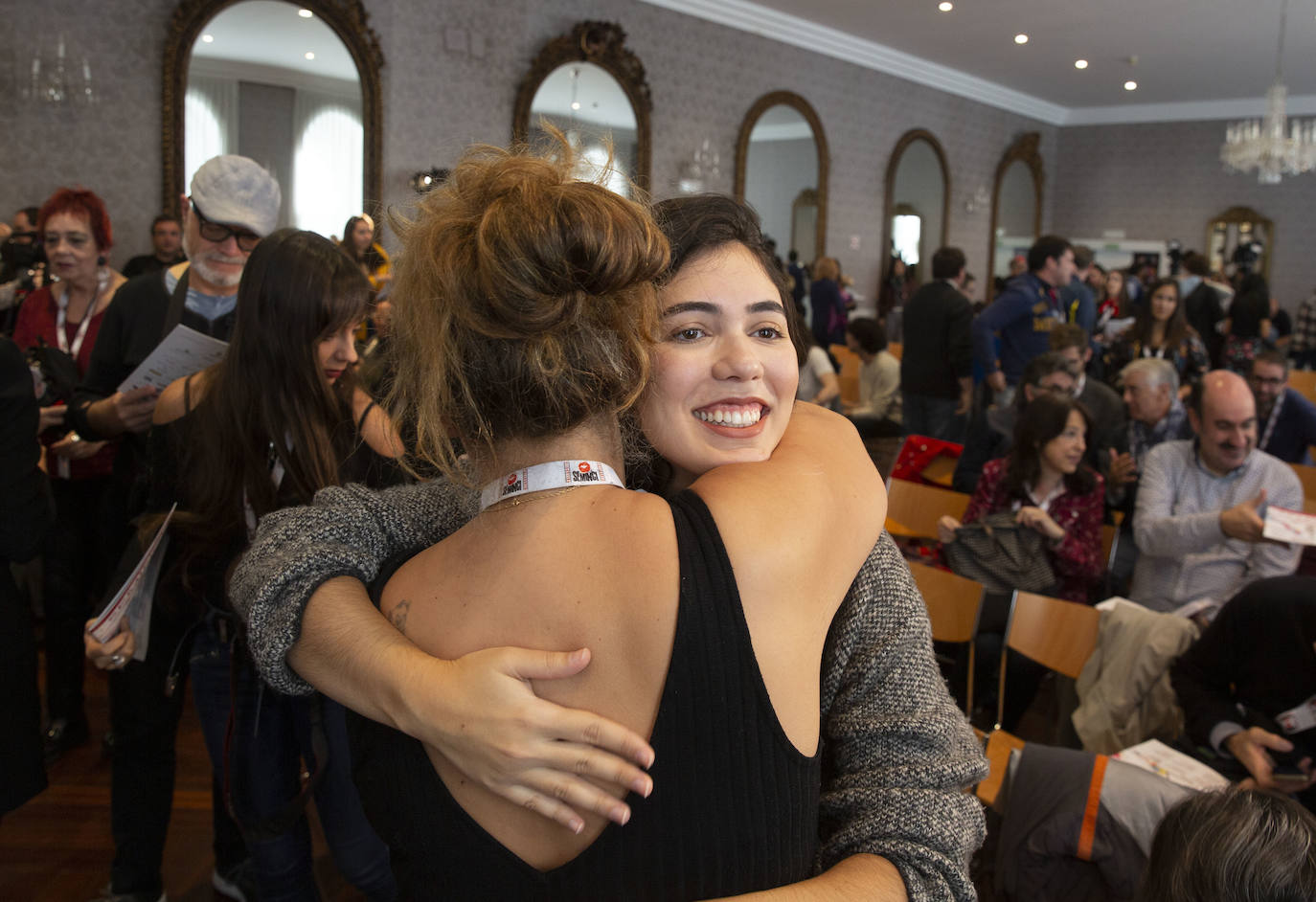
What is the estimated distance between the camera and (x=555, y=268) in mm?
792

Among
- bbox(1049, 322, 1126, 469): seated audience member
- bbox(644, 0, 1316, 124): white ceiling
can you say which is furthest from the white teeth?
bbox(644, 0, 1316, 124): white ceiling

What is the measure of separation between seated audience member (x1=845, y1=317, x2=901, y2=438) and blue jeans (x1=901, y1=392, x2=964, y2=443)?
0.11 m

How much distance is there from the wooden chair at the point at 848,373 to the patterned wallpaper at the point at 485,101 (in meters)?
2.04

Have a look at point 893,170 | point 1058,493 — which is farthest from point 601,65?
point 1058,493

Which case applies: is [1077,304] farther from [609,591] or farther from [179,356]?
[609,591]

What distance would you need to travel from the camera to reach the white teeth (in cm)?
101

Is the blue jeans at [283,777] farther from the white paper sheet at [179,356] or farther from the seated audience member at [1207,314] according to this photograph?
the seated audience member at [1207,314]

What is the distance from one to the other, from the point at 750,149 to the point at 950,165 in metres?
4.02

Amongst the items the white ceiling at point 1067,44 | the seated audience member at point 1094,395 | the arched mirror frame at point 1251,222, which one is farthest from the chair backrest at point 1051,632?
the arched mirror frame at point 1251,222

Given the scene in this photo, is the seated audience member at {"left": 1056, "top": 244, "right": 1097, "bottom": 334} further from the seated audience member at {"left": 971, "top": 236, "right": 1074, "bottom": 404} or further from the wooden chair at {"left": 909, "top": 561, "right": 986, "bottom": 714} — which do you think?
the wooden chair at {"left": 909, "top": 561, "right": 986, "bottom": 714}

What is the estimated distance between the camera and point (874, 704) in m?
0.98

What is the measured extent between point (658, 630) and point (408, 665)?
249mm

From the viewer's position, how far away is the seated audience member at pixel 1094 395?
420cm

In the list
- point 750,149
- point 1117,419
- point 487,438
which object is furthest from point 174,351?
point 750,149
